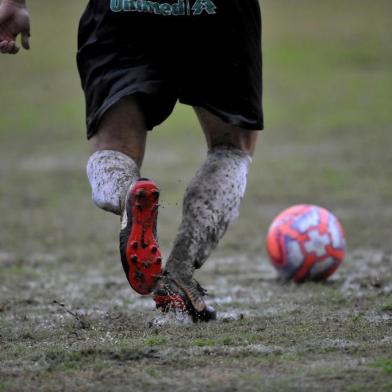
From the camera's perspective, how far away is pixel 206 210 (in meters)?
4.07

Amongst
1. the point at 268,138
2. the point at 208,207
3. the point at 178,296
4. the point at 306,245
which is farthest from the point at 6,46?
the point at 268,138

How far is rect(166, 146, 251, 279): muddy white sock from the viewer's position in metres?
3.97

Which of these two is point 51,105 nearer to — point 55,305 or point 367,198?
point 367,198

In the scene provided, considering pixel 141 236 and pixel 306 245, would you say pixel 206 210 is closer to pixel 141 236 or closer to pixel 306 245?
pixel 141 236

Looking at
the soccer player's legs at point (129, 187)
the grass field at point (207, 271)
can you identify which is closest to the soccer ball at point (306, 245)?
the grass field at point (207, 271)

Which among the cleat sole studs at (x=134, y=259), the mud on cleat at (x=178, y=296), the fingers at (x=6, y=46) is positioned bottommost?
the mud on cleat at (x=178, y=296)

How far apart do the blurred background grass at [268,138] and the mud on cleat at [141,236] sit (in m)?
3.74

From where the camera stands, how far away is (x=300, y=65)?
26781 millimetres

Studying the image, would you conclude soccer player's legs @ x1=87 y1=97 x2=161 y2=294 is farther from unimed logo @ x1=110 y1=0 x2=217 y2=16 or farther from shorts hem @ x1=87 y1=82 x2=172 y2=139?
unimed logo @ x1=110 y1=0 x2=217 y2=16

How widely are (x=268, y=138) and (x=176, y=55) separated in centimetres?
1378

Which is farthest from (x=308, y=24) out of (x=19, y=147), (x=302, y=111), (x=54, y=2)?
(x=19, y=147)

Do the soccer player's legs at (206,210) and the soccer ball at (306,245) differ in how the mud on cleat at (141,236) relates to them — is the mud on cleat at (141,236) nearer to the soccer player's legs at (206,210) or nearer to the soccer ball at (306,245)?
the soccer player's legs at (206,210)

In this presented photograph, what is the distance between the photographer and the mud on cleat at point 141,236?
360 centimetres

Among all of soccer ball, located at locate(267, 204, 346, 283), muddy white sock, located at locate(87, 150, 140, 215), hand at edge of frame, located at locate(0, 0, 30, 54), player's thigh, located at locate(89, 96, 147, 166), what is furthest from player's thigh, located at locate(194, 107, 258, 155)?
soccer ball, located at locate(267, 204, 346, 283)
